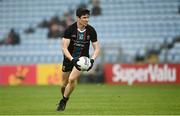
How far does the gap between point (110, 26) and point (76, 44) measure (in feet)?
66.3

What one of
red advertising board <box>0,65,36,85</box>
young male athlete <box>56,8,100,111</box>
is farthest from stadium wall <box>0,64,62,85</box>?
young male athlete <box>56,8,100,111</box>

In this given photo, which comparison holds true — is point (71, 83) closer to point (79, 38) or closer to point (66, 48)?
point (66, 48)

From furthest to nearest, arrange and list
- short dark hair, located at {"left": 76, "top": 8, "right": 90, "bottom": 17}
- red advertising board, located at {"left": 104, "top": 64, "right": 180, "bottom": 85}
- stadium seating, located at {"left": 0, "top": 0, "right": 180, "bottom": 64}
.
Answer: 1. stadium seating, located at {"left": 0, "top": 0, "right": 180, "bottom": 64}
2. red advertising board, located at {"left": 104, "top": 64, "right": 180, "bottom": 85}
3. short dark hair, located at {"left": 76, "top": 8, "right": 90, "bottom": 17}

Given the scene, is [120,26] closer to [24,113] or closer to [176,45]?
[176,45]

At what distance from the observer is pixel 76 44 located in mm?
13211

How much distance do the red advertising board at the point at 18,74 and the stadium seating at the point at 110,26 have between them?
2641 millimetres

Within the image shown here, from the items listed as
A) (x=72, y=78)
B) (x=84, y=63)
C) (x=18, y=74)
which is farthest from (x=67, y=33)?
(x=18, y=74)

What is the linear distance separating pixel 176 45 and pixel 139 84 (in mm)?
4148

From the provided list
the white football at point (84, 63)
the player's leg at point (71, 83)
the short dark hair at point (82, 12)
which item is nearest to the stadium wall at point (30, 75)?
the player's leg at point (71, 83)

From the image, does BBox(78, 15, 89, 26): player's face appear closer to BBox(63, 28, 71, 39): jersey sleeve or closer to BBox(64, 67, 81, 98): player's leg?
BBox(63, 28, 71, 39): jersey sleeve

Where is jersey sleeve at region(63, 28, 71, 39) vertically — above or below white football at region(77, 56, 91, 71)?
above

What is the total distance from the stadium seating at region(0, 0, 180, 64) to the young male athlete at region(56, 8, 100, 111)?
17.6m

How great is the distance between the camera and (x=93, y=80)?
29297 millimetres

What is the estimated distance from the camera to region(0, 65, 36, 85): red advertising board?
96.6 feet
